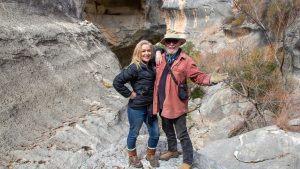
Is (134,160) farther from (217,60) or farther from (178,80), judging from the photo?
(217,60)

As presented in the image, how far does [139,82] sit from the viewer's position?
123 inches

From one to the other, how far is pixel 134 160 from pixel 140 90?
2.04 feet

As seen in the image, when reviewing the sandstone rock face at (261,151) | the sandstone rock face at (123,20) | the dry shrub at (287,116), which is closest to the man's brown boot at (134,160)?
the sandstone rock face at (261,151)

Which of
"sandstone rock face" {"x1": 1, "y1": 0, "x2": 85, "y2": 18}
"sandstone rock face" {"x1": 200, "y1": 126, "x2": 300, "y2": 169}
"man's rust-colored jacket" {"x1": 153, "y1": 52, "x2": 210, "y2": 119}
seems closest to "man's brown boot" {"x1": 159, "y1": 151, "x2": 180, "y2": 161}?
"man's rust-colored jacket" {"x1": 153, "y1": 52, "x2": 210, "y2": 119}

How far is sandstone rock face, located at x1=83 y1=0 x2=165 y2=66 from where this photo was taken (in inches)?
519

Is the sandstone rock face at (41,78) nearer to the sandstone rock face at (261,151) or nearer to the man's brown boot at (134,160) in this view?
the man's brown boot at (134,160)

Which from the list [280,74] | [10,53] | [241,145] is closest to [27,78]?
[10,53]

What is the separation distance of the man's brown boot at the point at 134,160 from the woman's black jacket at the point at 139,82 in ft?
1.43

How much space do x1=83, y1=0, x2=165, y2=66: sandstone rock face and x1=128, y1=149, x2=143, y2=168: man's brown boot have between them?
10147 mm

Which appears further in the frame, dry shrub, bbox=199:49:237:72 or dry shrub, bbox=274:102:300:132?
dry shrub, bbox=199:49:237:72

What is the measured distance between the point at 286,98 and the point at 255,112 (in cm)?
86

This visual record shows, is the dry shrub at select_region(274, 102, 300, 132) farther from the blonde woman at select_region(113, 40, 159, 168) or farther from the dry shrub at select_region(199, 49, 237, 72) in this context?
the blonde woman at select_region(113, 40, 159, 168)

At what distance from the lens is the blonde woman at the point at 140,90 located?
3.09 m

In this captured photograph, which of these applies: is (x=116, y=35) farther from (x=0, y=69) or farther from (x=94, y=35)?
(x=0, y=69)
